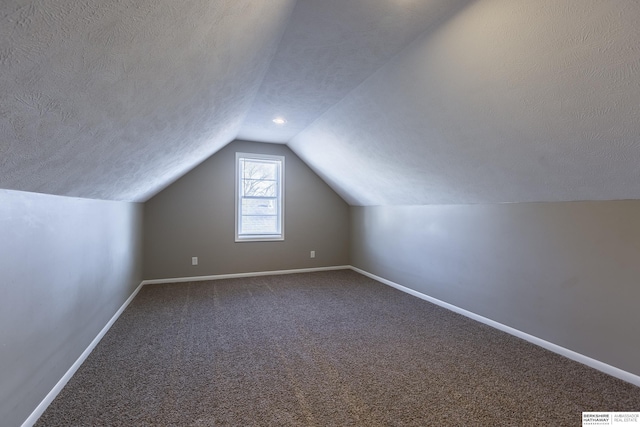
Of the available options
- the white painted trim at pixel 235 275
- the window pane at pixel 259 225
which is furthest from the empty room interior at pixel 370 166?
the window pane at pixel 259 225

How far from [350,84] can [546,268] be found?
2.20 m

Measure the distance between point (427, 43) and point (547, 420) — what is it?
87.8 inches

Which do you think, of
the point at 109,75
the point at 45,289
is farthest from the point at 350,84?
the point at 45,289

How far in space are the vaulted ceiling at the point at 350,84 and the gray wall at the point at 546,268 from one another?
0.16 meters

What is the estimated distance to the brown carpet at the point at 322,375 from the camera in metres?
1.61

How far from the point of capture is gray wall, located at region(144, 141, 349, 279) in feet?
14.7

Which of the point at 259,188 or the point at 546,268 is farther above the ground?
the point at 259,188

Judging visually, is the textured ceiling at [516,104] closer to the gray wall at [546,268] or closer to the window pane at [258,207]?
the gray wall at [546,268]

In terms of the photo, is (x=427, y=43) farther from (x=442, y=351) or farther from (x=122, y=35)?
(x=442, y=351)

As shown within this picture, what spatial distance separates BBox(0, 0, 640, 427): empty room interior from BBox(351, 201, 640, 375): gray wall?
0.05ft

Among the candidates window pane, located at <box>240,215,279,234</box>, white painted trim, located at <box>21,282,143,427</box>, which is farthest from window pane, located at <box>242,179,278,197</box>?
white painted trim, located at <box>21,282,143,427</box>

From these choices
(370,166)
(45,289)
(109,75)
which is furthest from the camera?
(370,166)

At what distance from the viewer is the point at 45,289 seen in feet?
5.39

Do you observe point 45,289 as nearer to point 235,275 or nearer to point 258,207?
point 235,275
